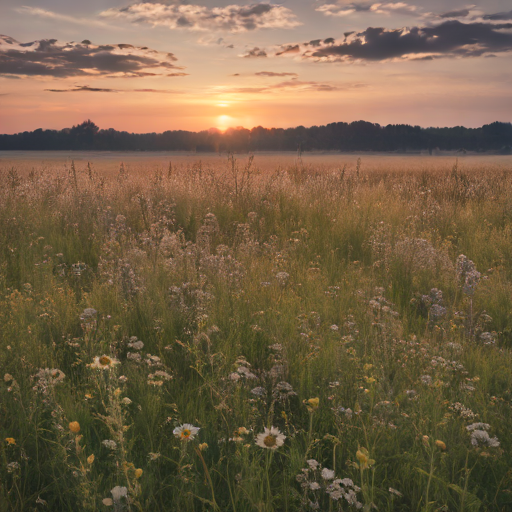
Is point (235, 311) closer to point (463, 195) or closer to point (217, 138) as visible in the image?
point (463, 195)

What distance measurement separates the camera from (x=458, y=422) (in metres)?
2.46

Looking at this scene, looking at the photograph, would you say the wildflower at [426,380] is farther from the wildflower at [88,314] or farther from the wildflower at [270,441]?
the wildflower at [88,314]

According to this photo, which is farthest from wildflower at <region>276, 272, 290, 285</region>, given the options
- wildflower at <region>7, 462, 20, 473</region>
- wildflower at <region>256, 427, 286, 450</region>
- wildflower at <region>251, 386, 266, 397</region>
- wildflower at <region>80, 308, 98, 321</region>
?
wildflower at <region>7, 462, 20, 473</region>

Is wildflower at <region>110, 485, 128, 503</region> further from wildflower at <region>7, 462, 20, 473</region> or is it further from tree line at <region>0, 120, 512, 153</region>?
tree line at <region>0, 120, 512, 153</region>

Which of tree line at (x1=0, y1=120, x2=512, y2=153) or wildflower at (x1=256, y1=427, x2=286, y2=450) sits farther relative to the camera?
tree line at (x1=0, y1=120, x2=512, y2=153)

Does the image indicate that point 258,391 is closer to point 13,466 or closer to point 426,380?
point 426,380

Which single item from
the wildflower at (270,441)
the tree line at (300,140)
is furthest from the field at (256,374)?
the tree line at (300,140)

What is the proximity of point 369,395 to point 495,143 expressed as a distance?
101285 millimetres

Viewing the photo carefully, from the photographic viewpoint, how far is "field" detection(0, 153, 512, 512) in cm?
201

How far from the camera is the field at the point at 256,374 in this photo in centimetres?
201

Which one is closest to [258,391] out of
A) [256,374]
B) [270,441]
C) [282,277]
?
[256,374]

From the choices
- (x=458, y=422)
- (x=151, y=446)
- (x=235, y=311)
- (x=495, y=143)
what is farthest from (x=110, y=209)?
(x=495, y=143)

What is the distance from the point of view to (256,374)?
3.10 meters

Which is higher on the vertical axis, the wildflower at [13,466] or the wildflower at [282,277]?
the wildflower at [282,277]
